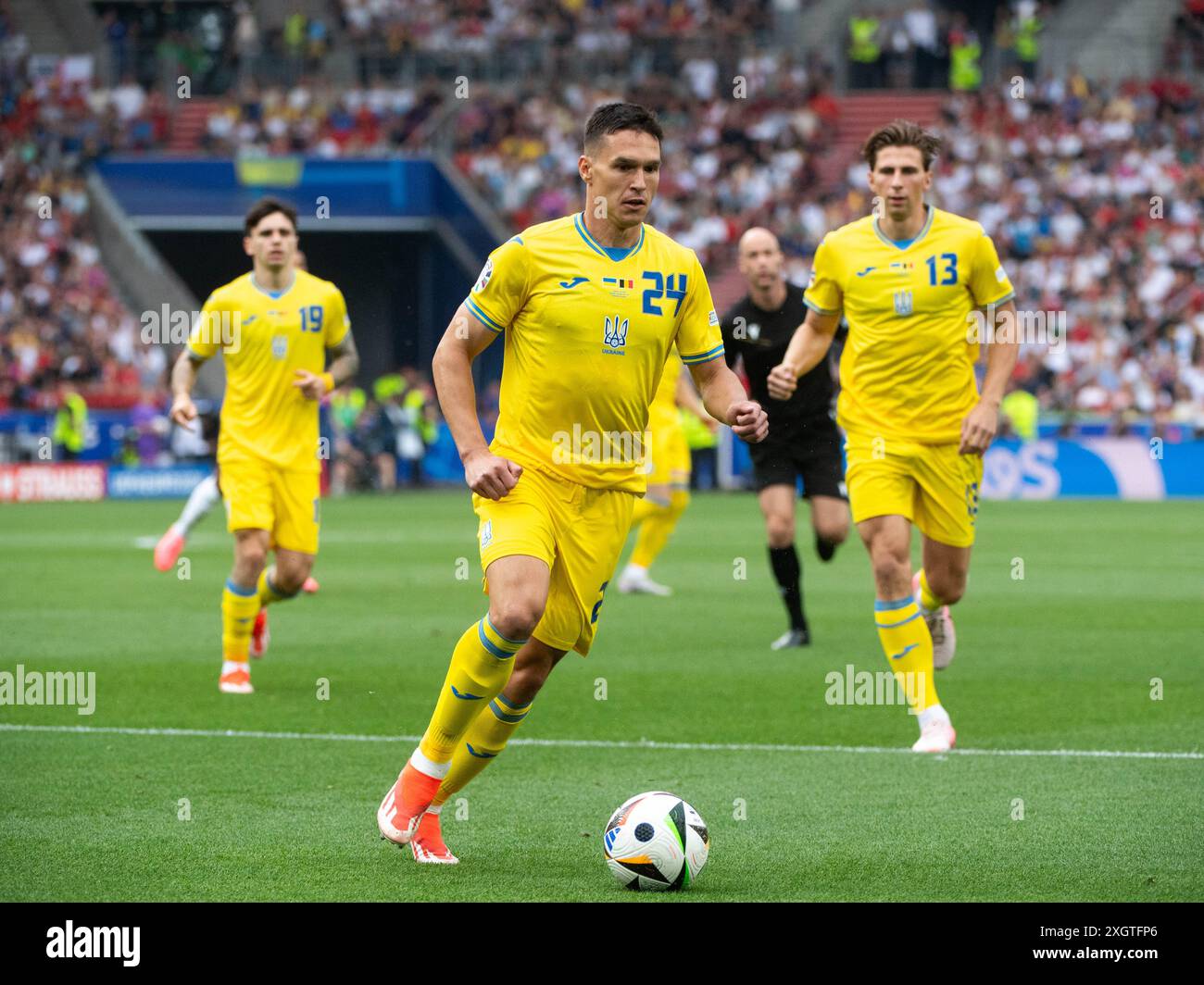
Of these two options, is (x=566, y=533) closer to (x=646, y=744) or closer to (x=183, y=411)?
(x=646, y=744)

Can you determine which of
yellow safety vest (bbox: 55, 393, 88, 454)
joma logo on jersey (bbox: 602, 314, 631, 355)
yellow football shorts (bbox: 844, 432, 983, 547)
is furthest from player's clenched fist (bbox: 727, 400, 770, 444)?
yellow safety vest (bbox: 55, 393, 88, 454)

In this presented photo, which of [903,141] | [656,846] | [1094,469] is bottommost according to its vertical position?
[656,846]

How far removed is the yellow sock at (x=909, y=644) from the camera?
853 cm

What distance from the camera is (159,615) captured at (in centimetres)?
1450

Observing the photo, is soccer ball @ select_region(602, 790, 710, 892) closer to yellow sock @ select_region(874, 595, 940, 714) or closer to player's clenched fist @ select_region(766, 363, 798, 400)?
yellow sock @ select_region(874, 595, 940, 714)

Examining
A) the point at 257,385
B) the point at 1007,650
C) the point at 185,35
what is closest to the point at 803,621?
the point at 1007,650

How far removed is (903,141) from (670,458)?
7.09 metres

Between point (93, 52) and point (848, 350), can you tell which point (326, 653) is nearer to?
point (848, 350)

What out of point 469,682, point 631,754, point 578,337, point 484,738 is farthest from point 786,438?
point 469,682

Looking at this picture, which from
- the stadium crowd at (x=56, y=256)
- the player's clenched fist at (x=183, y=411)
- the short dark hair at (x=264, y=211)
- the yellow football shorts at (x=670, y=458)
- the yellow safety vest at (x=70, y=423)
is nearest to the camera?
the player's clenched fist at (x=183, y=411)

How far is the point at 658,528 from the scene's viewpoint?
15.6 m

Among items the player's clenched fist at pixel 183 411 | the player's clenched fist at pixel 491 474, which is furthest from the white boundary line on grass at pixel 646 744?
the player's clenched fist at pixel 491 474

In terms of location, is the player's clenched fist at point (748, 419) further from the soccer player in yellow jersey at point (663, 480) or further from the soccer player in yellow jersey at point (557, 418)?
the soccer player in yellow jersey at point (663, 480)

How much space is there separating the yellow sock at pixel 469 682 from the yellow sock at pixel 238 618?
4371 mm
